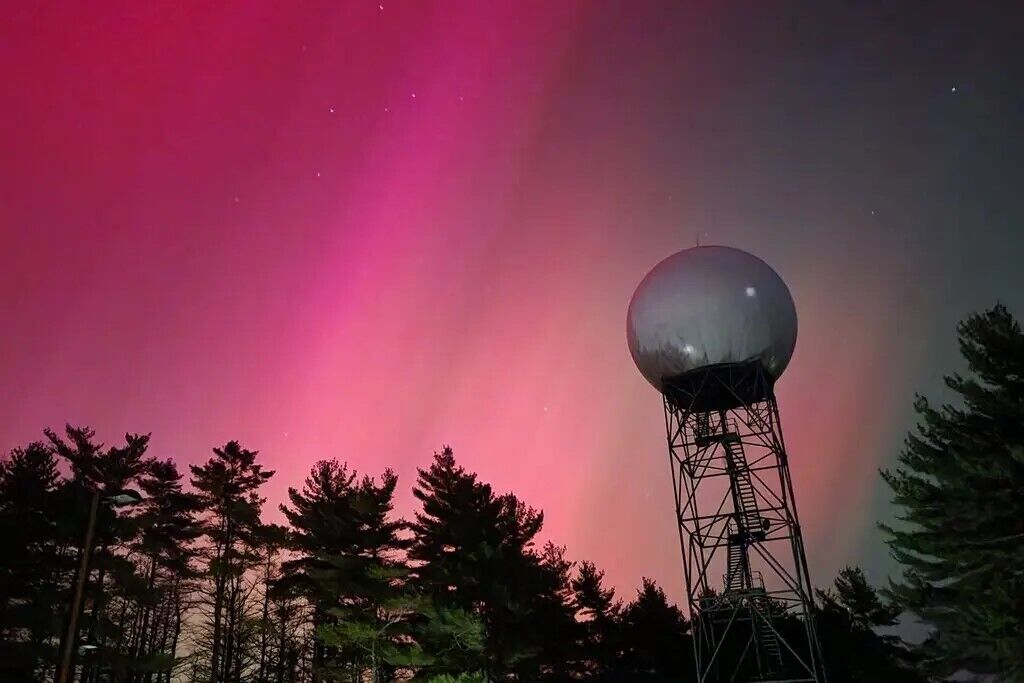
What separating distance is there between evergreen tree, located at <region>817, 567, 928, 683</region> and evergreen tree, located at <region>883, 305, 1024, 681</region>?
2878 mm

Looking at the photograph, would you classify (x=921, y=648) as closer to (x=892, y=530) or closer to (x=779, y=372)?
(x=892, y=530)

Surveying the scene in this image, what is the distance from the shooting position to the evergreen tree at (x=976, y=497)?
2019 centimetres

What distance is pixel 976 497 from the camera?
20.6 m

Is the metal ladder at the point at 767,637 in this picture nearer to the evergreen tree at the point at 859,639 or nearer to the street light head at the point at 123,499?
the evergreen tree at the point at 859,639

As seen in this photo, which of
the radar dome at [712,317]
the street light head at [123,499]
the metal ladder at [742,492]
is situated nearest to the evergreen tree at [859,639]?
the metal ladder at [742,492]

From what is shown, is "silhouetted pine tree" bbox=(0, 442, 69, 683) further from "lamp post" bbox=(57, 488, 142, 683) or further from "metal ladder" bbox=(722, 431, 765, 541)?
"metal ladder" bbox=(722, 431, 765, 541)

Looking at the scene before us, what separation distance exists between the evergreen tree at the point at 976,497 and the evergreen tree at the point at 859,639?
2.88 m

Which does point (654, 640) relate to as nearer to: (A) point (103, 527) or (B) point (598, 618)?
(B) point (598, 618)

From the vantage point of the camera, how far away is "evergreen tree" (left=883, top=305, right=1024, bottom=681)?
20188mm

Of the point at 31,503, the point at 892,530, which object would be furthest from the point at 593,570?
the point at 31,503

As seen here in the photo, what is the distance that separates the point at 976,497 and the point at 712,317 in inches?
334

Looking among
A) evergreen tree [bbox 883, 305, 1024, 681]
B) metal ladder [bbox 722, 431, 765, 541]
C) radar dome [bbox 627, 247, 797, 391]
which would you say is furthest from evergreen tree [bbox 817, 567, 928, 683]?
radar dome [bbox 627, 247, 797, 391]

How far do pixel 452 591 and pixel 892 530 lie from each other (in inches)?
590

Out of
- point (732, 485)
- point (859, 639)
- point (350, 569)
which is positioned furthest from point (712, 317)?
point (859, 639)
